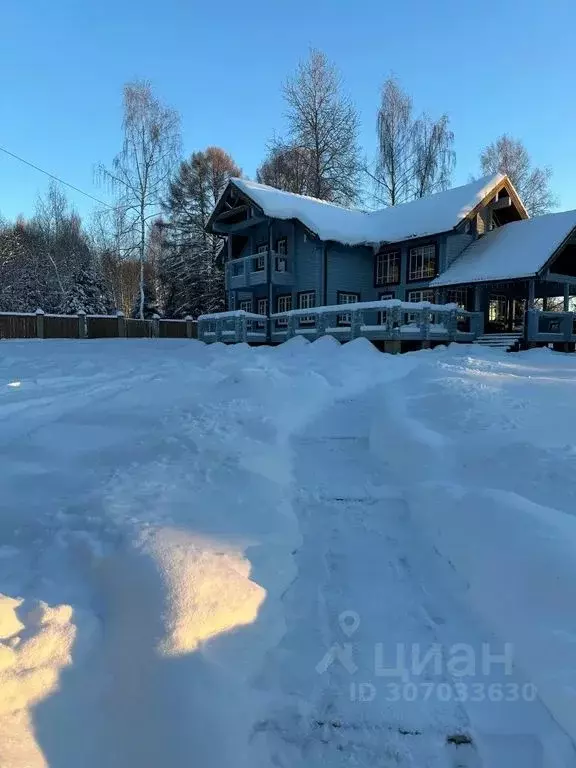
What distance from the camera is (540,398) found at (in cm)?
681

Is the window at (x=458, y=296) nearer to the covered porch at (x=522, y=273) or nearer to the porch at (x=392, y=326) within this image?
the covered porch at (x=522, y=273)

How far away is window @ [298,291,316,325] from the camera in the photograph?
23761mm

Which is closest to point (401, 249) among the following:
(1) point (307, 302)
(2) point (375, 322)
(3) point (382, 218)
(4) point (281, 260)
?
(3) point (382, 218)

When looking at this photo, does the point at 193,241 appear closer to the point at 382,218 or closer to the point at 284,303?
the point at 284,303

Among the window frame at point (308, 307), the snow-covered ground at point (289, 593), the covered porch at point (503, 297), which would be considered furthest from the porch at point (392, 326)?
the snow-covered ground at point (289, 593)

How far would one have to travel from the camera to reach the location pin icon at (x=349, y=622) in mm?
2950

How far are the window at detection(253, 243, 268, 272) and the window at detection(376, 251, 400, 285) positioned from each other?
17.5 ft

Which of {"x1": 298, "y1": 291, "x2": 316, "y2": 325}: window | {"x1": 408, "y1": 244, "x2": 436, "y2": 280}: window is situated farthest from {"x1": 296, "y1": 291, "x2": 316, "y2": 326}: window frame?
{"x1": 408, "y1": 244, "x2": 436, "y2": 280}: window

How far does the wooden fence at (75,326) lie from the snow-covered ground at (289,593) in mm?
20142

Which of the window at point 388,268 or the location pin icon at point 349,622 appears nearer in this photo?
the location pin icon at point 349,622

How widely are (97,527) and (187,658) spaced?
1.48m

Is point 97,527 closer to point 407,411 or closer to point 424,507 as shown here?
point 424,507

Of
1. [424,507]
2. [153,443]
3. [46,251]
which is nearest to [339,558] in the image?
[424,507]

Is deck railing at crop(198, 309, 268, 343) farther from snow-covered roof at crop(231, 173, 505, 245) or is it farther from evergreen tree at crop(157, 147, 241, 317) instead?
evergreen tree at crop(157, 147, 241, 317)
